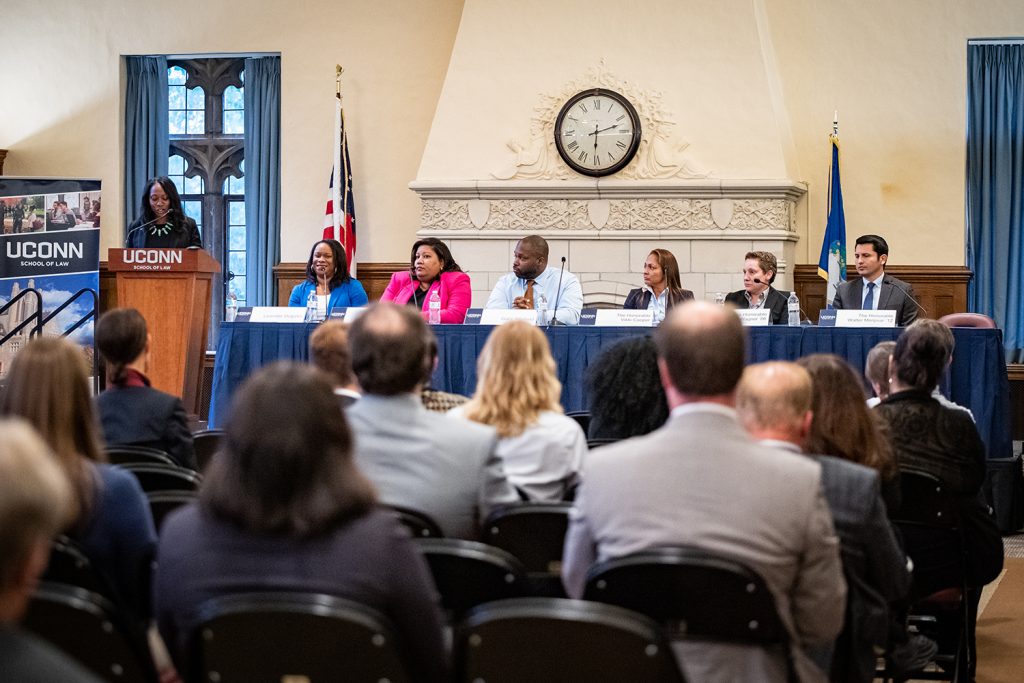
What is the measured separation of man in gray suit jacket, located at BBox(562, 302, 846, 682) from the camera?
6.42ft

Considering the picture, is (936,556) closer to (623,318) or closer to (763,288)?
(623,318)

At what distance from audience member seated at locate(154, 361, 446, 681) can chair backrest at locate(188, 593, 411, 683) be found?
0.07m

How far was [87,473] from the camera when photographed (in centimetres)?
212

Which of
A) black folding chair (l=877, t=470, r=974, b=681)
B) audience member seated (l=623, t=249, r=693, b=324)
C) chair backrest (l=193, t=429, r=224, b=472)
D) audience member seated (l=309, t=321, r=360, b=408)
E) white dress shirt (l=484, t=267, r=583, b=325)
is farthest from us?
audience member seated (l=623, t=249, r=693, b=324)

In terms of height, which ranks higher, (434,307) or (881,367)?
(434,307)

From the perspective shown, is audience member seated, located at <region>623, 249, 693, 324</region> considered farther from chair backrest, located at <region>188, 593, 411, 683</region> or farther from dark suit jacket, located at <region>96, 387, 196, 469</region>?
chair backrest, located at <region>188, 593, 411, 683</region>

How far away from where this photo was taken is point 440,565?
2.02 meters

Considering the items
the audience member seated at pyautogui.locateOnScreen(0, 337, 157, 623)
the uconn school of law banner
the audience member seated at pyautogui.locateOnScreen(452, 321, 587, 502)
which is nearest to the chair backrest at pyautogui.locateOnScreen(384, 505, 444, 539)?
the audience member seated at pyautogui.locateOnScreen(0, 337, 157, 623)

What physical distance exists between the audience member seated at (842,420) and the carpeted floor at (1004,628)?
1456 millimetres

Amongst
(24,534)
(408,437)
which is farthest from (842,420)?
(24,534)

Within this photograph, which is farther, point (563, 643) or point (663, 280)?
point (663, 280)

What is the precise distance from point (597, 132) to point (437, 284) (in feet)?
8.40

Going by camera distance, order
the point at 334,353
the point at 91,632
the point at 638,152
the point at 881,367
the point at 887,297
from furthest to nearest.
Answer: the point at 638,152 < the point at 887,297 < the point at 881,367 < the point at 334,353 < the point at 91,632

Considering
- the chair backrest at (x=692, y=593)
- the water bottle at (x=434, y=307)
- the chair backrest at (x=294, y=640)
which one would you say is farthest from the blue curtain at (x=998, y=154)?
the chair backrest at (x=294, y=640)
